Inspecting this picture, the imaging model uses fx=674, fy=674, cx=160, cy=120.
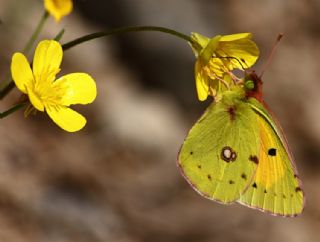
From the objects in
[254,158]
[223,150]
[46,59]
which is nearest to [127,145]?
[223,150]

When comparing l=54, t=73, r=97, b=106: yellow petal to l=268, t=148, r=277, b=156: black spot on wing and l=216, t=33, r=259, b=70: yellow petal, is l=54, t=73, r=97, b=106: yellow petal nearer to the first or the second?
l=216, t=33, r=259, b=70: yellow petal

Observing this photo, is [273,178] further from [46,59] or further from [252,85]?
[46,59]

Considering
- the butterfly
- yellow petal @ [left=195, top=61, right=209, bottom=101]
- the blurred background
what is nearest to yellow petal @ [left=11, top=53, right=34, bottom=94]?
yellow petal @ [left=195, top=61, right=209, bottom=101]

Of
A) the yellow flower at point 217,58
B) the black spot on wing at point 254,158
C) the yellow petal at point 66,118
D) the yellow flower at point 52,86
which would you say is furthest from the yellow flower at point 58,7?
the black spot on wing at point 254,158

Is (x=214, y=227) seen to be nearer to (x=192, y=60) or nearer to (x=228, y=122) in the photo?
(x=192, y=60)

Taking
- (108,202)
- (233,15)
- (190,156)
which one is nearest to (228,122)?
(190,156)
